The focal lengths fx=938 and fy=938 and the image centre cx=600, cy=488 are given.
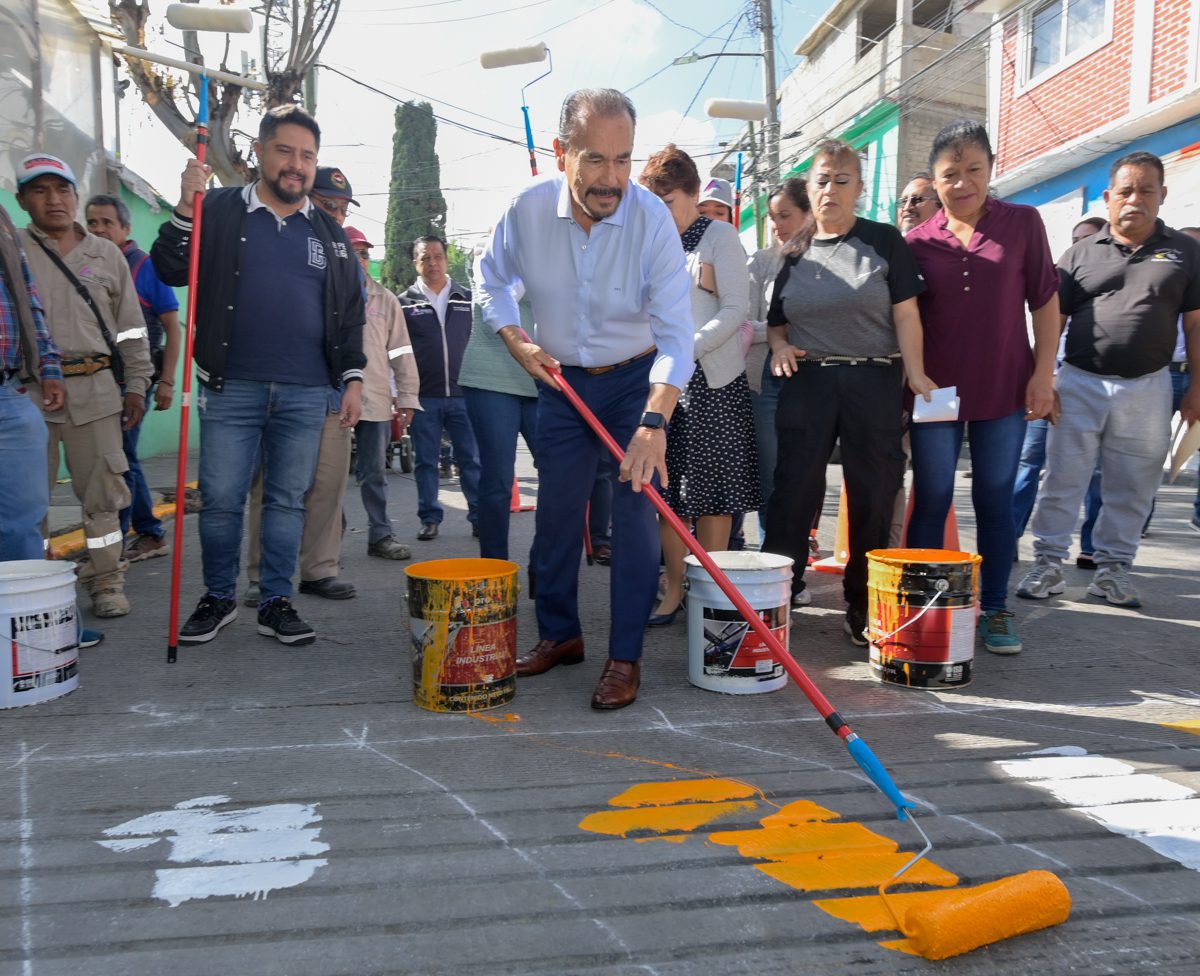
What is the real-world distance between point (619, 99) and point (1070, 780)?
7.79 feet

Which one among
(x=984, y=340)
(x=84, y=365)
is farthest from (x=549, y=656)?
(x=84, y=365)

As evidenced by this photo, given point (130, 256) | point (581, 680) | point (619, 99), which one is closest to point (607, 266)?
point (619, 99)

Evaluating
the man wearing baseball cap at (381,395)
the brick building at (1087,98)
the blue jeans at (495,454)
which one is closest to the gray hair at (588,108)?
the blue jeans at (495,454)

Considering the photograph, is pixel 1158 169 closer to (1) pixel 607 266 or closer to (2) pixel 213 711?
(1) pixel 607 266

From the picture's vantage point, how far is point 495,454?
4.06 metres

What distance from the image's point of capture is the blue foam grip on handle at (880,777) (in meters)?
2.19

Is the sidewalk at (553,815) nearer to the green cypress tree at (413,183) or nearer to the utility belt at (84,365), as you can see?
the utility belt at (84,365)

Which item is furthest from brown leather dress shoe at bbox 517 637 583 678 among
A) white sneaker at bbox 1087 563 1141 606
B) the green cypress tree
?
the green cypress tree

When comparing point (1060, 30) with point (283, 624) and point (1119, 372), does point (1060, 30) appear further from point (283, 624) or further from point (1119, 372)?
point (283, 624)

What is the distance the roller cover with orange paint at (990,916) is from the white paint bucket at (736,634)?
1.43 m

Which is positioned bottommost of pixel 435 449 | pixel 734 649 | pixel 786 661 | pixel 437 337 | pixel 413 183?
pixel 734 649

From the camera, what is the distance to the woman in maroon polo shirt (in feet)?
12.0

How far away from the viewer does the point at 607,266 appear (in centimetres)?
319

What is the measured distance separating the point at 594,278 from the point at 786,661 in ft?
4.75
